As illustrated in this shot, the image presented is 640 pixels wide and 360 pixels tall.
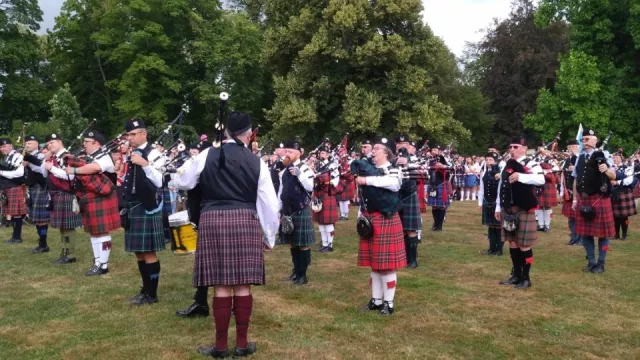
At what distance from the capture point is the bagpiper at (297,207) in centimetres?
685

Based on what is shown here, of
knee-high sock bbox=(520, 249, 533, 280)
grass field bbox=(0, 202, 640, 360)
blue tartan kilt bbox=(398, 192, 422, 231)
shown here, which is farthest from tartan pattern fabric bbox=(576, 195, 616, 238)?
blue tartan kilt bbox=(398, 192, 422, 231)

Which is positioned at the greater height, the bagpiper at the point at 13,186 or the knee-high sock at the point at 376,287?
the bagpiper at the point at 13,186

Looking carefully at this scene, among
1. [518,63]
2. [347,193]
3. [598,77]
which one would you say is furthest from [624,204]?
[518,63]

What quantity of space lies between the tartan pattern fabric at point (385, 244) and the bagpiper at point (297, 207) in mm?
1475

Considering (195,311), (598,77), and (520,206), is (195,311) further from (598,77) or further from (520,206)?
(598,77)

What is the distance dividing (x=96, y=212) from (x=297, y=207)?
9.12ft

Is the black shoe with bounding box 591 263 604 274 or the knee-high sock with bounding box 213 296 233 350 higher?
the knee-high sock with bounding box 213 296 233 350

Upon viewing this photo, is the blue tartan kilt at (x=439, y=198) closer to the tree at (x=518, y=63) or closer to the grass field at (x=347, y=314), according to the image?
the grass field at (x=347, y=314)

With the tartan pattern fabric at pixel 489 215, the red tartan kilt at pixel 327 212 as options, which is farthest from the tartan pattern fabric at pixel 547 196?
the red tartan kilt at pixel 327 212

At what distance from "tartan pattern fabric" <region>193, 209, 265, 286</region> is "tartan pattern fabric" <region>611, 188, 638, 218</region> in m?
8.70

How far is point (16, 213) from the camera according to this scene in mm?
10586

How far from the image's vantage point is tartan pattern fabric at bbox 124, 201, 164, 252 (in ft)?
19.2

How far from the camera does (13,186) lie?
10.6 metres

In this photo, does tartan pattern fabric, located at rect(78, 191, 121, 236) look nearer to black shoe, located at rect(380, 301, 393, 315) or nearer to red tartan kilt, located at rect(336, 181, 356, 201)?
→ black shoe, located at rect(380, 301, 393, 315)
